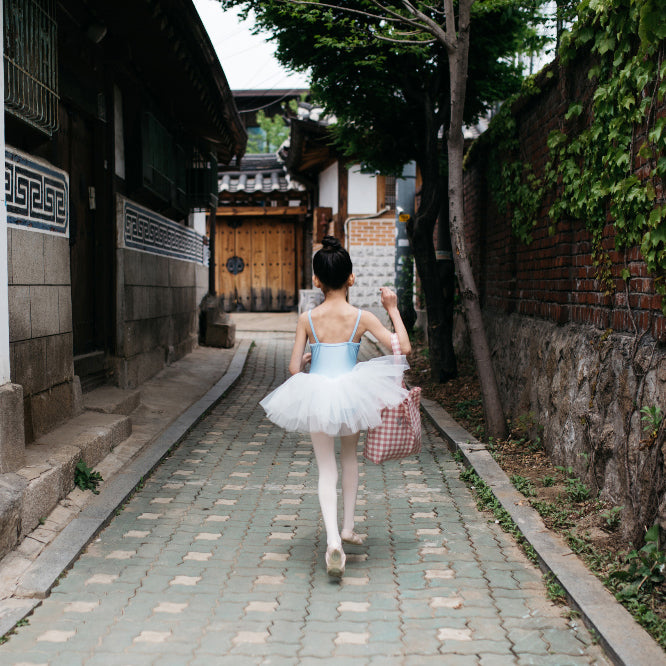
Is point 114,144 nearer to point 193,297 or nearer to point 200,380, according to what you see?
point 200,380

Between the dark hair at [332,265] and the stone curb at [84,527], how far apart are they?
214cm

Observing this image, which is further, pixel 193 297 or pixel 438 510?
pixel 193 297

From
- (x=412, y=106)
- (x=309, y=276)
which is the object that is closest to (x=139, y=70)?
(x=412, y=106)

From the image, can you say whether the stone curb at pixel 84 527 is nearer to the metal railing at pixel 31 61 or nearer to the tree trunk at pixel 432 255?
the metal railing at pixel 31 61

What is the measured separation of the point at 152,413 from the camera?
8.16m

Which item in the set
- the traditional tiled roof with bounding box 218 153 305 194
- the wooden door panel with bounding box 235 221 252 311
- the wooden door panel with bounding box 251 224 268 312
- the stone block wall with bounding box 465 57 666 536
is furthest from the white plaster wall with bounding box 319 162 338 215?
the stone block wall with bounding box 465 57 666 536

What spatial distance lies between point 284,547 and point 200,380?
6.57 m

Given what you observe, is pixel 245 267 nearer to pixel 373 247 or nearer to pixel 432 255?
pixel 373 247

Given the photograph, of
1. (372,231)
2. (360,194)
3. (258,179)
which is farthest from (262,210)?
(372,231)

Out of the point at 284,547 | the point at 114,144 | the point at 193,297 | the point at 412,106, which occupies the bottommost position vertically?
the point at 284,547

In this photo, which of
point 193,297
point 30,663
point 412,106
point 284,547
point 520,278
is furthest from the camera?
point 193,297

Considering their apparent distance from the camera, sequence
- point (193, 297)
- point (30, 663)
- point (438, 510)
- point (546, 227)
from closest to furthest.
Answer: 1. point (30, 663)
2. point (438, 510)
3. point (546, 227)
4. point (193, 297)

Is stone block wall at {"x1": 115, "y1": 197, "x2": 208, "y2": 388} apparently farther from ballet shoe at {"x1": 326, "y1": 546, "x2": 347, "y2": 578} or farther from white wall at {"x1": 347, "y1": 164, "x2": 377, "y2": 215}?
ballet shoe at {"x1": 326, "y1": 546, "x2": 347, "y2": 578}

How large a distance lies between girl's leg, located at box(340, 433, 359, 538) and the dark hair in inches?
34.3
